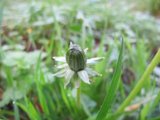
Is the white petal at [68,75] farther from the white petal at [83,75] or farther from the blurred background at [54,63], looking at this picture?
the blurred background at [54,63]

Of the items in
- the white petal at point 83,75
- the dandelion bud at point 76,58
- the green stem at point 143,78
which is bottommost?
the green stem at point 143,78

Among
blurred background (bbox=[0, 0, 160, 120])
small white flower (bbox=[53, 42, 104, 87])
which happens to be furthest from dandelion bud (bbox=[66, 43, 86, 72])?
blurred background (bbox=[0, 0, 160, 120])

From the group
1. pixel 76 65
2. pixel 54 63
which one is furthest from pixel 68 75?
pixel 54 63

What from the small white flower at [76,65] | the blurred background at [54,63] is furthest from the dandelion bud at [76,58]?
the blurred background at [54,63]

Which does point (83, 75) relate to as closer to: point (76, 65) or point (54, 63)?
point (76, 65)

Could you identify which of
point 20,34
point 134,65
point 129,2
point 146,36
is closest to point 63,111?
point 134,65
